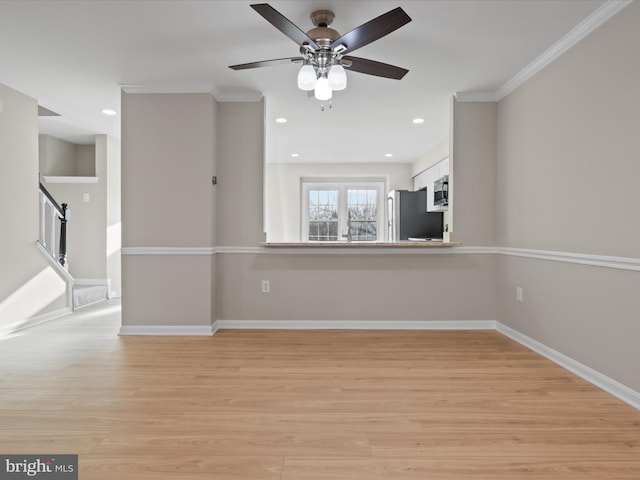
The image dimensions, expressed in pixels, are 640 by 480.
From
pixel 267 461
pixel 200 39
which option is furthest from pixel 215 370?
pixel 200 39

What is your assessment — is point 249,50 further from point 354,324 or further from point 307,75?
point 354,324

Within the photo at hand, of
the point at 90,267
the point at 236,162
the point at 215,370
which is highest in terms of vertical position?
the point at 236,162

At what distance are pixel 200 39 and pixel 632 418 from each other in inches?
137

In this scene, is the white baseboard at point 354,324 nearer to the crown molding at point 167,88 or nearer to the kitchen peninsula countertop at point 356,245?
the kitchen peninsula countertop at point 356,245

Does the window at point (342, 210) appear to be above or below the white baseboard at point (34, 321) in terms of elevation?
above

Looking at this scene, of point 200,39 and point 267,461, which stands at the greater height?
point 200,39

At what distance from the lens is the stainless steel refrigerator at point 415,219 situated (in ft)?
19.6

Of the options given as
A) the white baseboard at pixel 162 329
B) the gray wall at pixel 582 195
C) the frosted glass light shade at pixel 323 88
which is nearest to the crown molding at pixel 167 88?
the frosted glass light shade at pixel 323 88

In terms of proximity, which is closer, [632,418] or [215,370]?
[632,418]

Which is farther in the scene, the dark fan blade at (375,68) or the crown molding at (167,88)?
the crown molding at (167,88)

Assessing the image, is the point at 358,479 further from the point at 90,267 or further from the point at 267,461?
the point at 90,267

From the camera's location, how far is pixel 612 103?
227 centimetres

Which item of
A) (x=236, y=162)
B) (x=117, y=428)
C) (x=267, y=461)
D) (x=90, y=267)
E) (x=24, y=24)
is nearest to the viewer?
(x=267, y=461)

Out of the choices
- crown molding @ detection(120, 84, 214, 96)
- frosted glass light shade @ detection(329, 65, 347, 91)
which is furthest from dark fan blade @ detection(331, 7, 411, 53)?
crown molding @ detection(120, 84, 214, 96)
